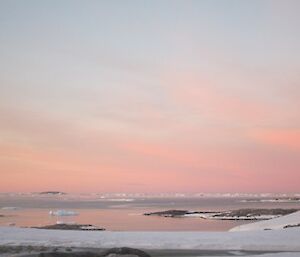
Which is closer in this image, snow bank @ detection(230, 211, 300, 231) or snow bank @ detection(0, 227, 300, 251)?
snow bank @ detection(0, 227, 300, 251)

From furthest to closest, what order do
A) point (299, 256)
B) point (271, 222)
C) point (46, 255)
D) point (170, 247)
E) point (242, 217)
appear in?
point (242, 217) < point (271, 222) < point (170, 247) < point (299, 256) < point (46, 255)

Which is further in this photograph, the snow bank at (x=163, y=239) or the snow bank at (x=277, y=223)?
the snow bank at (x=277, y=223)

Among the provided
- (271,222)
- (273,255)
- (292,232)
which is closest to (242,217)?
(271,222)

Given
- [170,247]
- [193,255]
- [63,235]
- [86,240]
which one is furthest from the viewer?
[63,235]

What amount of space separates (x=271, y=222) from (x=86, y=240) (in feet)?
72.1

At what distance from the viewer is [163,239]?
24.5 meters

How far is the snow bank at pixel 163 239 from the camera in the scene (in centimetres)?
2220

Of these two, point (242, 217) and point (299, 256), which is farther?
point (242, 217)

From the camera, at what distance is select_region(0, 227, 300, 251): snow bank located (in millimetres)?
22203

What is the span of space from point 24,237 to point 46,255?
879cm

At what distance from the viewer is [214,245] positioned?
2245cm

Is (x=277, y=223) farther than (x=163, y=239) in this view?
Yes

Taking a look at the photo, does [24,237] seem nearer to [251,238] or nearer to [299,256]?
[251,238]

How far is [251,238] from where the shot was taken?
2502 centimetres
